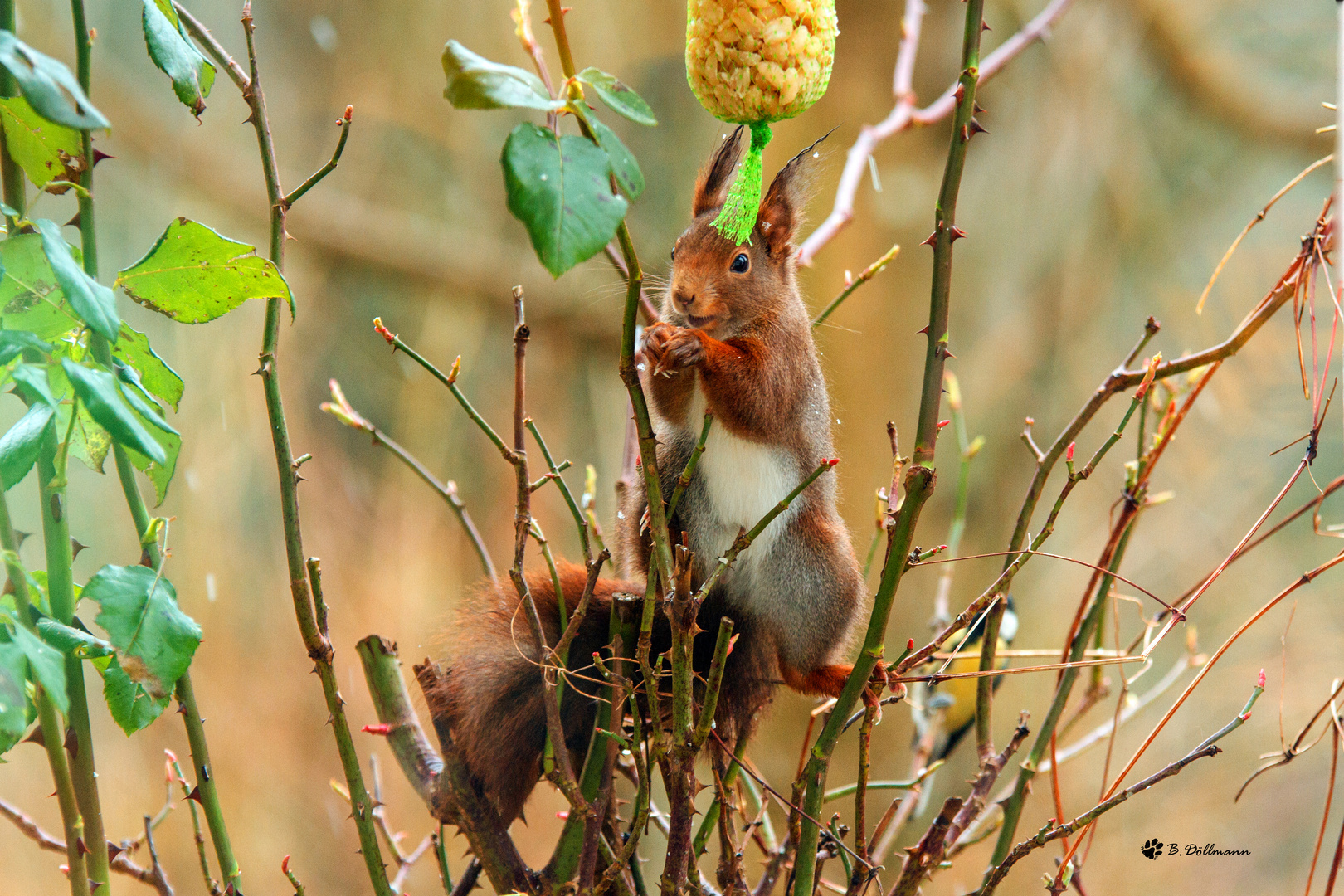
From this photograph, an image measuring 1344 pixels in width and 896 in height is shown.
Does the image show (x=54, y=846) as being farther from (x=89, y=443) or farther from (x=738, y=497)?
(x=738, y=497)

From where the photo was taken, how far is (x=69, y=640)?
52 cm

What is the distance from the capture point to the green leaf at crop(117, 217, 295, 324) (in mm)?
557

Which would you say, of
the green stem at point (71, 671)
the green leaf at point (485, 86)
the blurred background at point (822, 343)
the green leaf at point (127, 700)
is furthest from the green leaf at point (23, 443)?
the blurred background at point (822, 343)

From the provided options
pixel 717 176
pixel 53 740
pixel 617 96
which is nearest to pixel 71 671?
pixel 53 740

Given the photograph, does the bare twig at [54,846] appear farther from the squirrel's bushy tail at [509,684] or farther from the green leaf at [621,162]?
the green leaf at [621,162]

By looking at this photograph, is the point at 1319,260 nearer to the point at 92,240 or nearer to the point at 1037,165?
the point at 92,240

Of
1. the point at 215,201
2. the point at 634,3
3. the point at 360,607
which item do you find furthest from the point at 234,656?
the point at 634,3

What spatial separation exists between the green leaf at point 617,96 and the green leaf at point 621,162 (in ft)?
0.04

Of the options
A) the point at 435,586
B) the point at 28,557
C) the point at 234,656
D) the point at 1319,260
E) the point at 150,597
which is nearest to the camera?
the point at 150,597

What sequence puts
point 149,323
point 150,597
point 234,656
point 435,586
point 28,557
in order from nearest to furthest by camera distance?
point 150,597 < point 28,557 < point 149,323 < point 234,656 < point 435,586

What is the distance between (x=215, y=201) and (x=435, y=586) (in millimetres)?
989

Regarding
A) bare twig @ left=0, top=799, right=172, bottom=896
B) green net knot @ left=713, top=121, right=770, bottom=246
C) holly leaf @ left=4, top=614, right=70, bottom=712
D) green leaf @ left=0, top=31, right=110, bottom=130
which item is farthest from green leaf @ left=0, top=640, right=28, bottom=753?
green net knot @ left=713, top=121, right=770, bottom=246

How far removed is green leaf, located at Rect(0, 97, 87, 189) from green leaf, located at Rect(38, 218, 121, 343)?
0.36 feet

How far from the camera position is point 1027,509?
754mm
